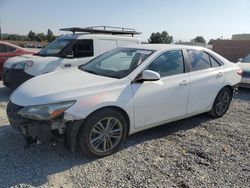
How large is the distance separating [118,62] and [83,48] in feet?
11.3

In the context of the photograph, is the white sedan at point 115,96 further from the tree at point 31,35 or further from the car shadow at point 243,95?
the tree at point 31,35

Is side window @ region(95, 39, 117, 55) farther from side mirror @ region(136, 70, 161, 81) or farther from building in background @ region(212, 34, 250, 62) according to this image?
building in background @ region(212, 34, 250, 62)

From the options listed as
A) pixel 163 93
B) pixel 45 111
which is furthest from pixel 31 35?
pixel 45 111

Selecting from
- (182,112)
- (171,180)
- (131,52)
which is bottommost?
(171,180)

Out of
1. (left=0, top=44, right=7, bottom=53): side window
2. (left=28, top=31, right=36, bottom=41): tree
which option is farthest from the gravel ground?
(left=28, top=31, right=36, bottom=41): tree

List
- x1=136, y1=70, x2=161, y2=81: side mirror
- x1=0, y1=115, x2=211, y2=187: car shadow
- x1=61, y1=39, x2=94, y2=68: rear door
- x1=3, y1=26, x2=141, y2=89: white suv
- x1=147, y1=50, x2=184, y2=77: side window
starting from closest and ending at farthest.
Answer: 1. x1=0, y1=115, x2=211, y2=187: car shadow
2. x1=136, y1=70, x2=161, y2=81: side mirror
3. x1=147, y1=50, x2=184, y2=77: side window
4. x1=3, y1=26, x2=141, y2=89: white suv
5. x1=61, y1=39, x2=94, y2=68: rear door

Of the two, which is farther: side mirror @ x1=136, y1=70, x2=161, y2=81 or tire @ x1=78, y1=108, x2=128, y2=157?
side mirror @ x1=136, y1=70, x2=161, y2=81

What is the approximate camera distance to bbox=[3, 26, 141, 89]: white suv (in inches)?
271

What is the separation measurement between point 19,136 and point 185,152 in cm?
262

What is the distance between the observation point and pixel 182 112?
477 centimetres

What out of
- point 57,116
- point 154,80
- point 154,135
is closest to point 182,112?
point 154,135

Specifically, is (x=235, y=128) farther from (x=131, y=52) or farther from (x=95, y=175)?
(x=95, y=175)

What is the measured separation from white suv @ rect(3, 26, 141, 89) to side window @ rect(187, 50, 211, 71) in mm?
3463

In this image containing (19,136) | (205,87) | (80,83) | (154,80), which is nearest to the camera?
(80,83)
